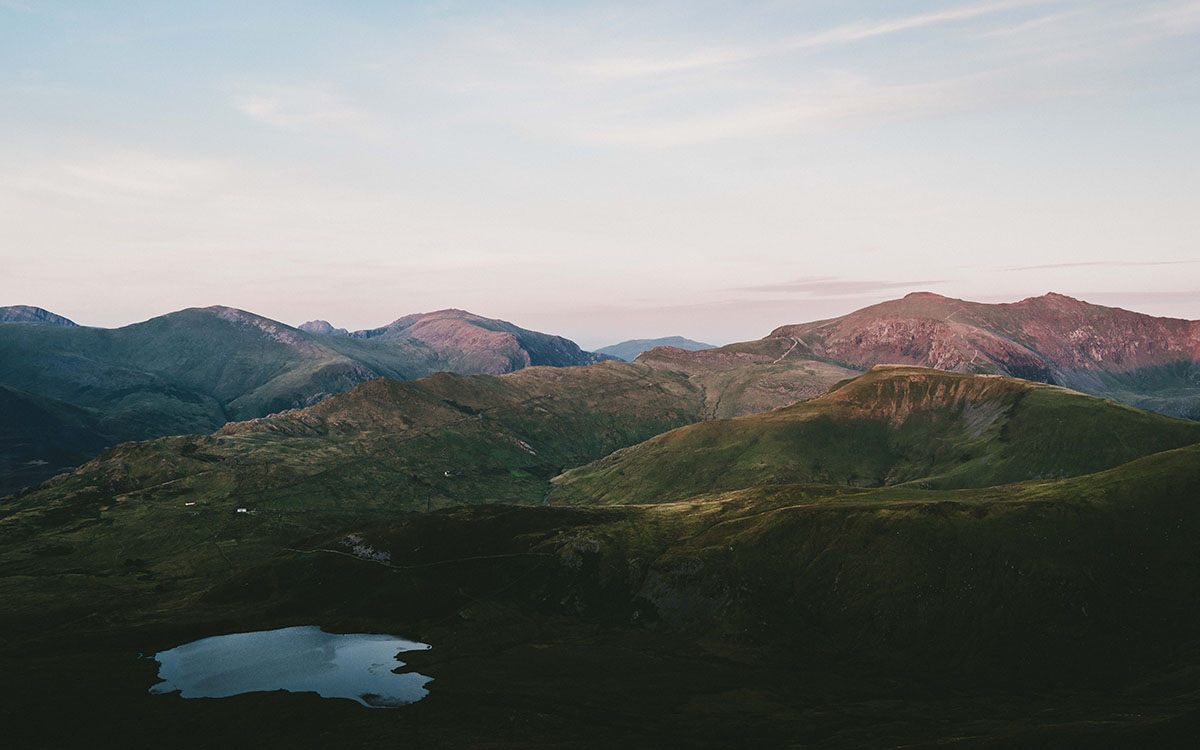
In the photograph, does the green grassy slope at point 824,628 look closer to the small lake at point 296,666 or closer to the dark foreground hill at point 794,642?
the dark foreground hill at point 794,642

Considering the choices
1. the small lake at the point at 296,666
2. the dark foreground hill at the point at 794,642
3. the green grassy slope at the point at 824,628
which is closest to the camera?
the dark foreground hill at the point at 794,642

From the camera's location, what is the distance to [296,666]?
154 metres

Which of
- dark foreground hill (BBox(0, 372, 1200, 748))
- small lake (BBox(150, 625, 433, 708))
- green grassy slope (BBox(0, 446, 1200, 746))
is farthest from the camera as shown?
small lake (BBox(150, 625, 433, 708))

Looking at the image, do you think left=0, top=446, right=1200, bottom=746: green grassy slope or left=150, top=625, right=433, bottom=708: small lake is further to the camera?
left=150, top=625, right=433, bottom=708: small lake

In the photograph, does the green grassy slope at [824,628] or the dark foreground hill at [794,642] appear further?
the green grassy slope at [824,628]

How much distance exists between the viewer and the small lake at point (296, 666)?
458ft

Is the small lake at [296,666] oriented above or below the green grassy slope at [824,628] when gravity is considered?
below

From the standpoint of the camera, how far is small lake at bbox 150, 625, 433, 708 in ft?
458

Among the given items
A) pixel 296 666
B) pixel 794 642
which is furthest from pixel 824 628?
pixel 296 666

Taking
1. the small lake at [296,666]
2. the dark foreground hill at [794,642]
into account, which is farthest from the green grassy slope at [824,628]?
the small lake at [296,666]

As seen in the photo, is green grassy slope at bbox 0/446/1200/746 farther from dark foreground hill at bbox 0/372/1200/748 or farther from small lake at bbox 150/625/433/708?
small lake at bbox 150/625/433/708

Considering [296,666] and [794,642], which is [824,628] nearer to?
[794,642]

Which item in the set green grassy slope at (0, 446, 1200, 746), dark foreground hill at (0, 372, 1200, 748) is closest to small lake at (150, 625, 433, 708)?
dark foreground hill at (0, 372, 1200, 748)

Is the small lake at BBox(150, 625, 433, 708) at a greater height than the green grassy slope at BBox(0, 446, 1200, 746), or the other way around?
the green grassy slope at BBox(0, 446, 1200, 746)
